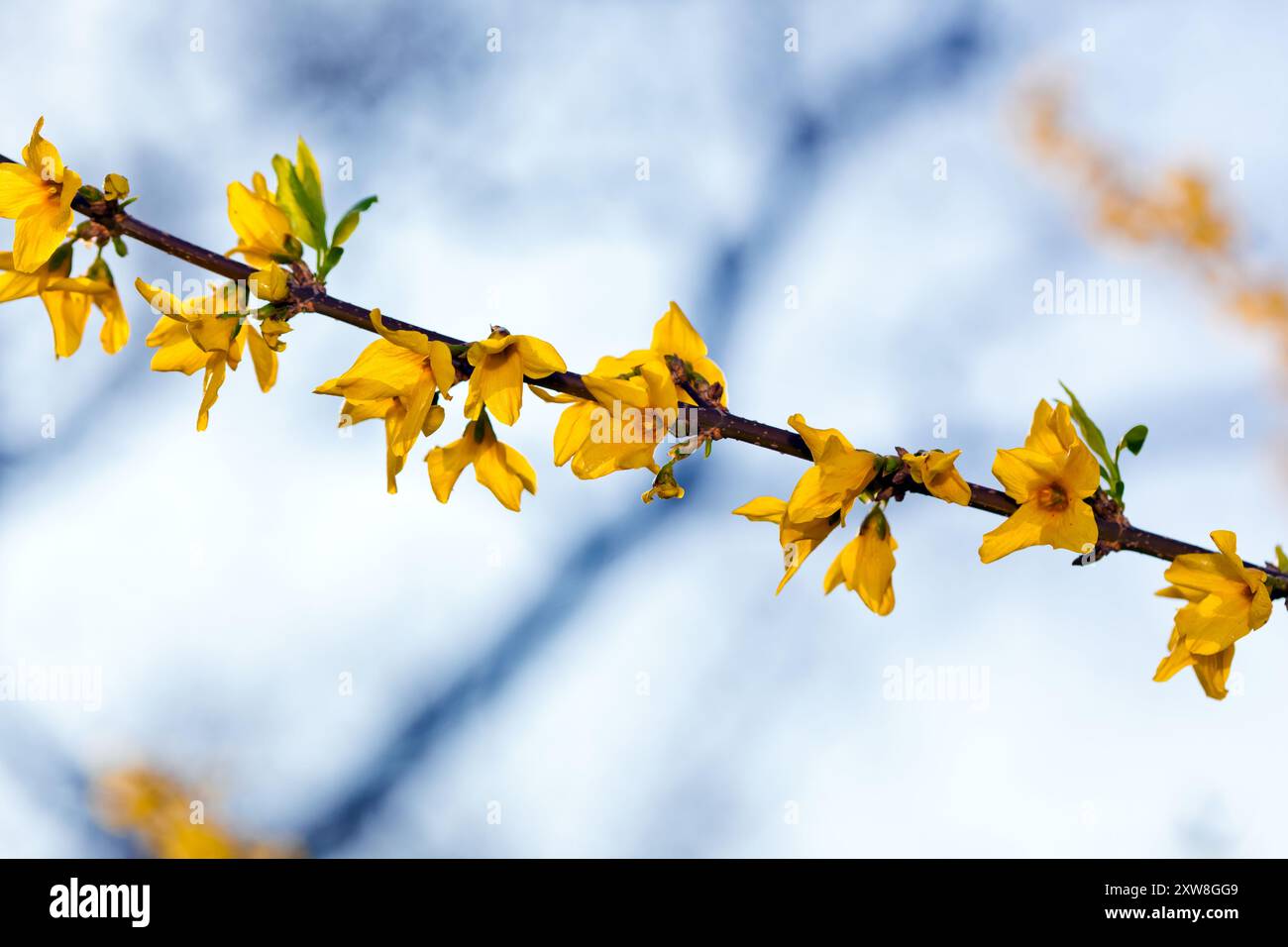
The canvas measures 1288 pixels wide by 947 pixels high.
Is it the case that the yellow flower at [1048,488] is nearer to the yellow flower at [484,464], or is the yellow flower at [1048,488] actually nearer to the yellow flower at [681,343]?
the yellow flower at [681,343]

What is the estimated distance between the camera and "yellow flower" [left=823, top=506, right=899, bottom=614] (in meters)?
0.95

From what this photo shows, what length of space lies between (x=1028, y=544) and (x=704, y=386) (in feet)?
1.05

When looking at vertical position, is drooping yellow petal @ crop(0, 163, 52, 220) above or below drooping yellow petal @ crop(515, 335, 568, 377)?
above

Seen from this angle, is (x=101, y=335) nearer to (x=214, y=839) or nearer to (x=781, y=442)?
(x=781, y=442)

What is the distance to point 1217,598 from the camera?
2.69ft

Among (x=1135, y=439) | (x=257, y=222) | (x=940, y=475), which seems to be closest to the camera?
(x=940, y=475)

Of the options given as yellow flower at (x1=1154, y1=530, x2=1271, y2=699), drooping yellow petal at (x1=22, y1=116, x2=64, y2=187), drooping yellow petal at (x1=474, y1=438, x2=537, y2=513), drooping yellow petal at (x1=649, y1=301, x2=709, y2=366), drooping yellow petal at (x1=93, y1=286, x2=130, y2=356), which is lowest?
yellow flower at (x1=1154, y1=530, x2=1271, y2=699)

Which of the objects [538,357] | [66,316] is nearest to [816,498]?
[538,357]

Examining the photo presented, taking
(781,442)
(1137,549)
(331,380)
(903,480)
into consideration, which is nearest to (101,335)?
(331,380)

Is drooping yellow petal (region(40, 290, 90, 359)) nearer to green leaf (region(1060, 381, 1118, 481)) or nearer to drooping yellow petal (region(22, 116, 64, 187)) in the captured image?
drooping yellow petal (region(22, 116, 64, 187))

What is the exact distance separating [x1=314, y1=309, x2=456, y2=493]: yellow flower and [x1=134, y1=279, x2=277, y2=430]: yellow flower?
0.38 ft

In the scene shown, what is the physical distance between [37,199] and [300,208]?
226 mm

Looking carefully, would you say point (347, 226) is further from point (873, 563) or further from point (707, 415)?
point (873, 563)

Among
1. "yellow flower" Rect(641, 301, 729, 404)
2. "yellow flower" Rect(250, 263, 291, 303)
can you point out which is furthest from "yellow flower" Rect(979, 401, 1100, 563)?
"yellow flower" Rect(250, 263, 291, 303)
